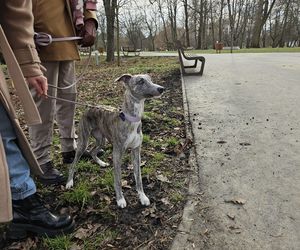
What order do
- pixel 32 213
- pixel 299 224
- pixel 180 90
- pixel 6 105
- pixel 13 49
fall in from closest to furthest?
pixel 6 105 < pixel 13 49 < pixel 32 213 < pixel 299 224 < pixel 180 90

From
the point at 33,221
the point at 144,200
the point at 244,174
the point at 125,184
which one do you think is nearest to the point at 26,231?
the point at 33,221

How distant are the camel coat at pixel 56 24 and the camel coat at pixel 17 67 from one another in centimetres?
92

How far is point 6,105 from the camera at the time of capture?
208 cm

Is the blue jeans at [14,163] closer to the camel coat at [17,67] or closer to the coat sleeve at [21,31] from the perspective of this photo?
the camel coat at [17,67]

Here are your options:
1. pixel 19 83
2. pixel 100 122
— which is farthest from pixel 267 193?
pixel 19 83

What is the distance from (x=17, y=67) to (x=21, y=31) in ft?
1.07

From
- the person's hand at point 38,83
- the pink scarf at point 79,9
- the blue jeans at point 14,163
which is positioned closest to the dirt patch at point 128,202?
the blue jeans at point 14,163

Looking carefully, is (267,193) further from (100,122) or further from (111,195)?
(100,122)

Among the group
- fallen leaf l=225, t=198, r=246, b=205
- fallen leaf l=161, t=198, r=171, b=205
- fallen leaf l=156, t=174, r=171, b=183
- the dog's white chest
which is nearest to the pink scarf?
the dog's white chest

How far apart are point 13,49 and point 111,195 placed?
5.82ft

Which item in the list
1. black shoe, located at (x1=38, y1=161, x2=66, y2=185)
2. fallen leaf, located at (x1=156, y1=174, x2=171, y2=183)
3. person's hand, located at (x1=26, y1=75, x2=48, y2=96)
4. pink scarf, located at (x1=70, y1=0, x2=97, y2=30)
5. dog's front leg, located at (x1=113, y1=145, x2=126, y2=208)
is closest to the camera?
person's hand, located at (x1=26, y1=75, x2=48, y2=96)

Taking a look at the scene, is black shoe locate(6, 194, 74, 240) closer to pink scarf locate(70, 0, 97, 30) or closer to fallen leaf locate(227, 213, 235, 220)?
fallen leaf locate(227, 213, 235, 220)

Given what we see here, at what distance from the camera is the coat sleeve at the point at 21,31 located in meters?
2.24

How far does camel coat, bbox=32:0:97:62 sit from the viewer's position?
10.6 ft
